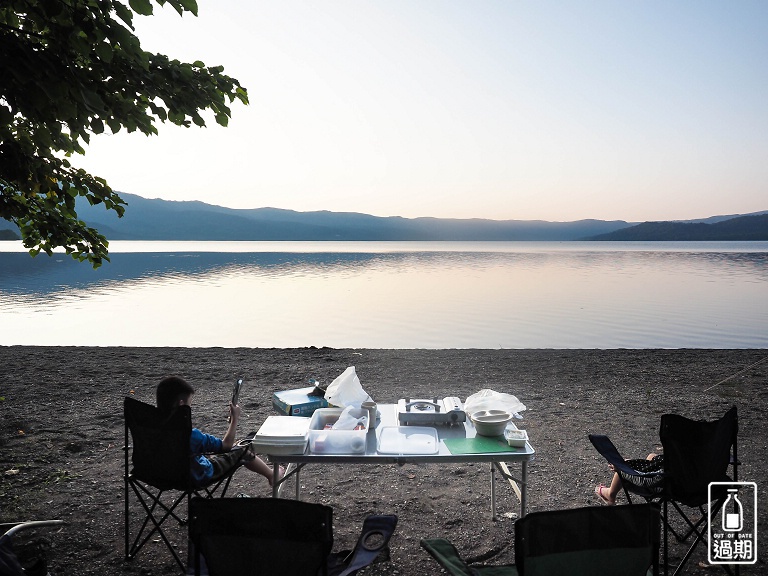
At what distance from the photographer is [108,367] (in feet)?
29.2

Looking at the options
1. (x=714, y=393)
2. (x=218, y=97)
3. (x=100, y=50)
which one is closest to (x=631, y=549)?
→ (x=100, y=50)

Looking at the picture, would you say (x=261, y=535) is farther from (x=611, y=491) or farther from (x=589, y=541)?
(x=611, y=491)

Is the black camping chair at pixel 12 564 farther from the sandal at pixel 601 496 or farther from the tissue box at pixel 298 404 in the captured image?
the sandal at pixel 601 496

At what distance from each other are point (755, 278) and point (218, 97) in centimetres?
3950

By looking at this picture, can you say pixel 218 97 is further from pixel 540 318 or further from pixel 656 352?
pixel 540 318

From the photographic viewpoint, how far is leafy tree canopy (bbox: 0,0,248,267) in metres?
2.93

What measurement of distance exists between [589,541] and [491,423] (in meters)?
1.24

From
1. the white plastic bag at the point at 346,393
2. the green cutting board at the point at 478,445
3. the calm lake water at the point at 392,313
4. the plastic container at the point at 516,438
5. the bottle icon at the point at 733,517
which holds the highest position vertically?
the white plastic bag at the point at 346,393

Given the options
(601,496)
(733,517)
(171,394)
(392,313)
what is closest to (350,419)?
(171,394)

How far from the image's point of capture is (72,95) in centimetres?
305

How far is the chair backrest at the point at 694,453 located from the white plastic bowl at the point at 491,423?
0.77 metres

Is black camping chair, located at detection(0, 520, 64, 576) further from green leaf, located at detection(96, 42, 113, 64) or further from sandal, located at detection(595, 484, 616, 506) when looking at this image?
sandal, located at detection(595, 484, 616, 506)

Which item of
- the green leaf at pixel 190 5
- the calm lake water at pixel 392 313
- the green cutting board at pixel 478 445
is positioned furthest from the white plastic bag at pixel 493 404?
the calm lake water at pixel 392 313

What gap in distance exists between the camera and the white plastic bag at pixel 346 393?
3639mm
